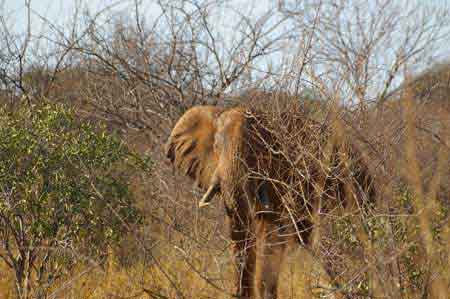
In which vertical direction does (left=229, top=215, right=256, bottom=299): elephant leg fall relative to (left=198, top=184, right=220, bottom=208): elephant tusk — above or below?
below

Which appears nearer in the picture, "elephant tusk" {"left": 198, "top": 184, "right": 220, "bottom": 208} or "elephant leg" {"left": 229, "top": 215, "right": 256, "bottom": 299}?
"elephant tusk" {"left": 198, "top": 184, "right": 220, "bottom": 208}

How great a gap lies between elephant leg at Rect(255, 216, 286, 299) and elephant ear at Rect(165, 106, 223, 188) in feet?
3.42

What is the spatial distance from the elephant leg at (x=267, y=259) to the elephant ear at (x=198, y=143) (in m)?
1.04

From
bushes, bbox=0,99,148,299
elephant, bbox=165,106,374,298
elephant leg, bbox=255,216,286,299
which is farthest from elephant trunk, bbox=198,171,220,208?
bushes, bbox=0,99,148,299

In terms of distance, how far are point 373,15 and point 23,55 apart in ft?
12.3

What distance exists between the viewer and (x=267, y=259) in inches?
208

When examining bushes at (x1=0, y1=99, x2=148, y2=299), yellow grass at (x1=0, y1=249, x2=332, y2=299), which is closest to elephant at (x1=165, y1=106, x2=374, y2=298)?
yellow grass at (x1=0, y1=249, x2=332, y2=299)

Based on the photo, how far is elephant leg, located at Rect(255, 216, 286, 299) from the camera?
5.05 metres

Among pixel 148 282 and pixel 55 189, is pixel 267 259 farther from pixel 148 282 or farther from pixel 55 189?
pixel 55 189

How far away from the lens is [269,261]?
17.3 feet

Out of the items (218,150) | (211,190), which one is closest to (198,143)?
(218,150)

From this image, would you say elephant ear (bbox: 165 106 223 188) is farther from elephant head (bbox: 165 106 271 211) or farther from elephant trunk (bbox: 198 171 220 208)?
elephant trunk (bbox: 198 171 220 208)

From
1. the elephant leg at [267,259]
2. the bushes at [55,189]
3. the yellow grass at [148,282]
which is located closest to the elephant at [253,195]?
the elephant leg at [267,259]

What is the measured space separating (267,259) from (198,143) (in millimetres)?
1322
